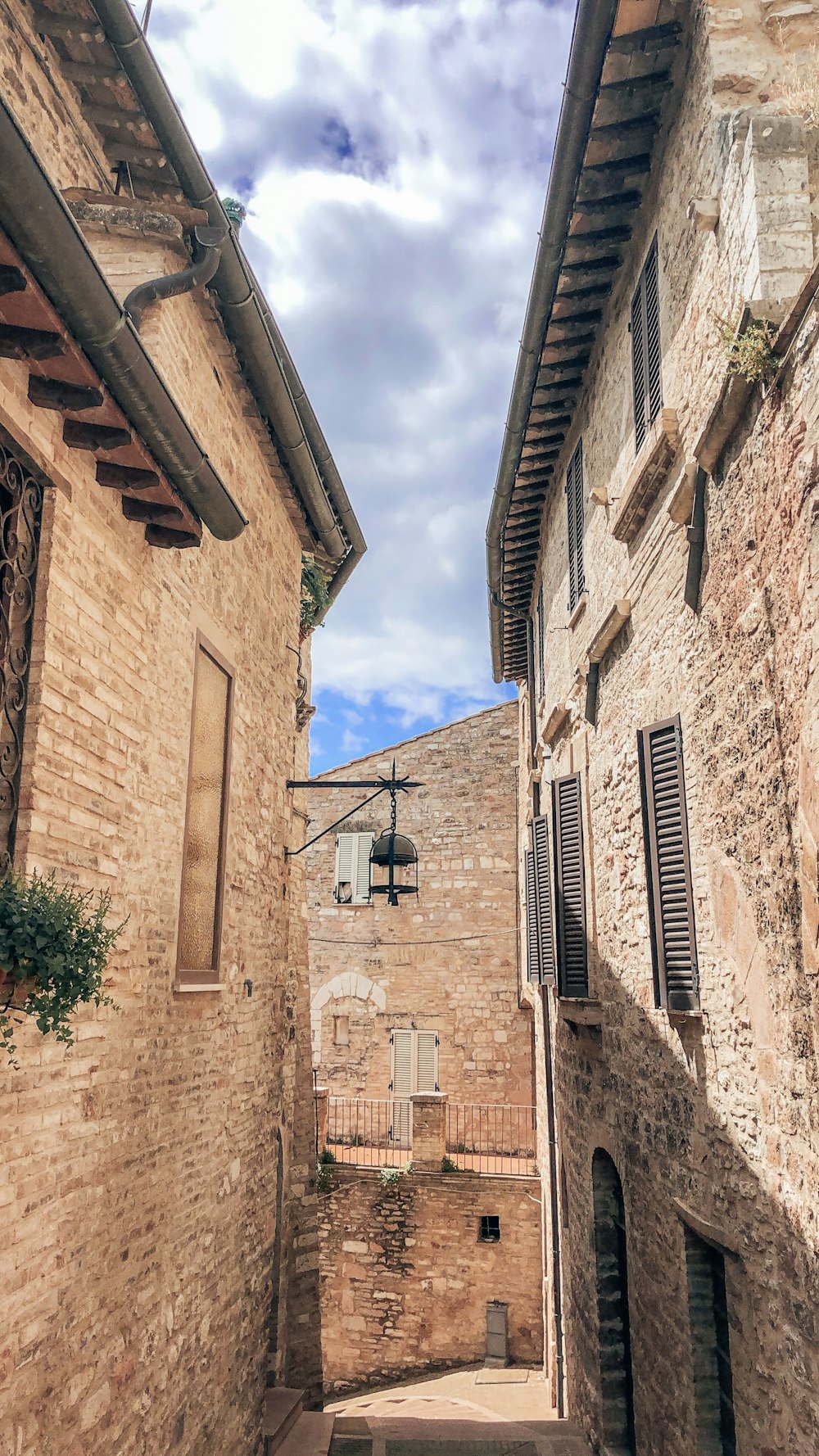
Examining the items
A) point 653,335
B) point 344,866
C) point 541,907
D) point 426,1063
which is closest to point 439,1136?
point 426,1063

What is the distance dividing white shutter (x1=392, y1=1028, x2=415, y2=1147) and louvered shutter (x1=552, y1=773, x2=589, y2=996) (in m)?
9.96

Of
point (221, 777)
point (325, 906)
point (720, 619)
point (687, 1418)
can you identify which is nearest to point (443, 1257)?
point (325, 906)

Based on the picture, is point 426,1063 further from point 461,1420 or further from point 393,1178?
point 461,1420

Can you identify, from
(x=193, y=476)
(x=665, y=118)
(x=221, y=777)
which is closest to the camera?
(x=193, y=476)

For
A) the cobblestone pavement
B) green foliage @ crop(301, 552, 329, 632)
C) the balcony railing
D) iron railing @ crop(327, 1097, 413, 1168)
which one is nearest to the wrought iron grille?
green foliage @ crop(301, 552, 329, 632)

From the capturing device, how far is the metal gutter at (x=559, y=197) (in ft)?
17.7

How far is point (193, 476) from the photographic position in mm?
4797

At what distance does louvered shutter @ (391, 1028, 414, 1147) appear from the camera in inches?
692

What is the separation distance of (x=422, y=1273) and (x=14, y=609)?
45.3ft

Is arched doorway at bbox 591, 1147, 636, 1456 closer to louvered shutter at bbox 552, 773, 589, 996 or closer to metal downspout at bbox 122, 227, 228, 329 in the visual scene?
louvered shutter at bbox 552, 773, 589, 996

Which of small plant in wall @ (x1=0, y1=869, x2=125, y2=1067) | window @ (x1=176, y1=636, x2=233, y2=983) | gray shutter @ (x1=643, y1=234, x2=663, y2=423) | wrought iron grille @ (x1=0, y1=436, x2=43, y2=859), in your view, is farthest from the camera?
gray shutter @ (x1=643, y1=234, x2=663, y2=423)

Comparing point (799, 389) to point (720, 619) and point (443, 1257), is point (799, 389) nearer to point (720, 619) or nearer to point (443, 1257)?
point (720, 619)

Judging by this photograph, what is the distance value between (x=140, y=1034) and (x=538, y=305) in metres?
5.90

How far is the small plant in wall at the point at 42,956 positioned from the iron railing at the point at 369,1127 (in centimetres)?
1458
